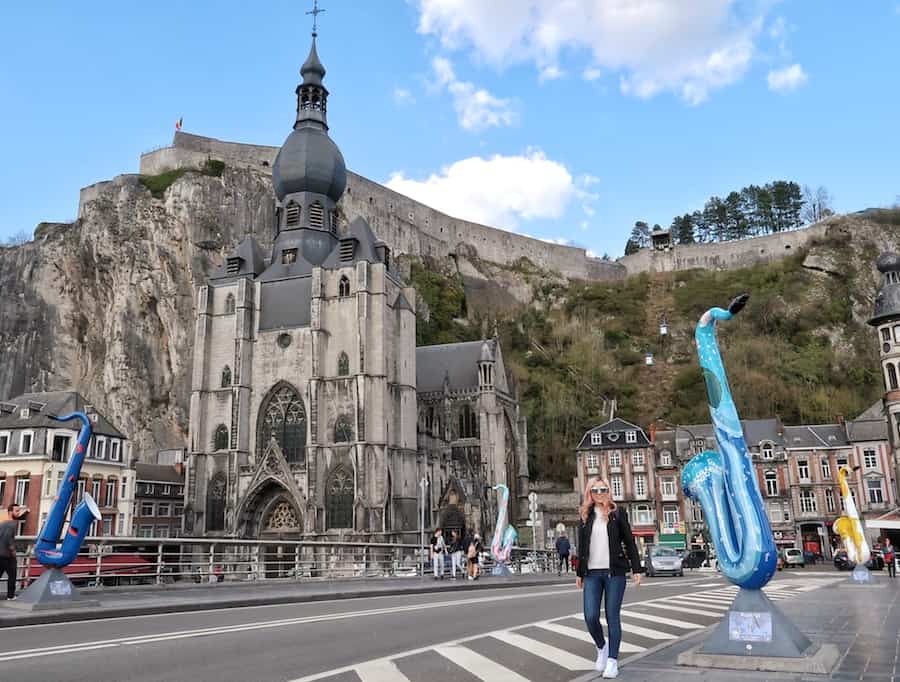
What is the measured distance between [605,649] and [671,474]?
4291 centimetres

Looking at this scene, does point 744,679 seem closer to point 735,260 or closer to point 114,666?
point 114,666

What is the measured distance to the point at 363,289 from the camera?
34719mm

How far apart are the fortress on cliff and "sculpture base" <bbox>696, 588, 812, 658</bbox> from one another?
6004 centimetres

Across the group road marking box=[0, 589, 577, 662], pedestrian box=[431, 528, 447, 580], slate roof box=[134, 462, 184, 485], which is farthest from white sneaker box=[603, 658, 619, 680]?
slate roof box=[134, 462, 184, 485]

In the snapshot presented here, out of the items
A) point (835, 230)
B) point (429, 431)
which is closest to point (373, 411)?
point (429, 431)

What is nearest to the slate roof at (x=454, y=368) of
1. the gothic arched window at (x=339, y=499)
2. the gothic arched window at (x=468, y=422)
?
the gothic arched window at (x=468, y=422)

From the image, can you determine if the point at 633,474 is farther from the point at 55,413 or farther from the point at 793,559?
the point at 55,413

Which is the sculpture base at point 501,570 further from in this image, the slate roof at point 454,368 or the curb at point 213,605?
the slate roof at point 454,368

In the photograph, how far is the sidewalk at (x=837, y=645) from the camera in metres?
5.16

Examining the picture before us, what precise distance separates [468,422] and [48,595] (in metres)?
36.3

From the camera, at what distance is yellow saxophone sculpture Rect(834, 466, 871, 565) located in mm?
17203

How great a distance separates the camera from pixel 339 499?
32719 mm

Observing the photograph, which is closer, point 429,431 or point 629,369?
point 429,431

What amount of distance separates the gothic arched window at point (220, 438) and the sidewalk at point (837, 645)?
28458mm
